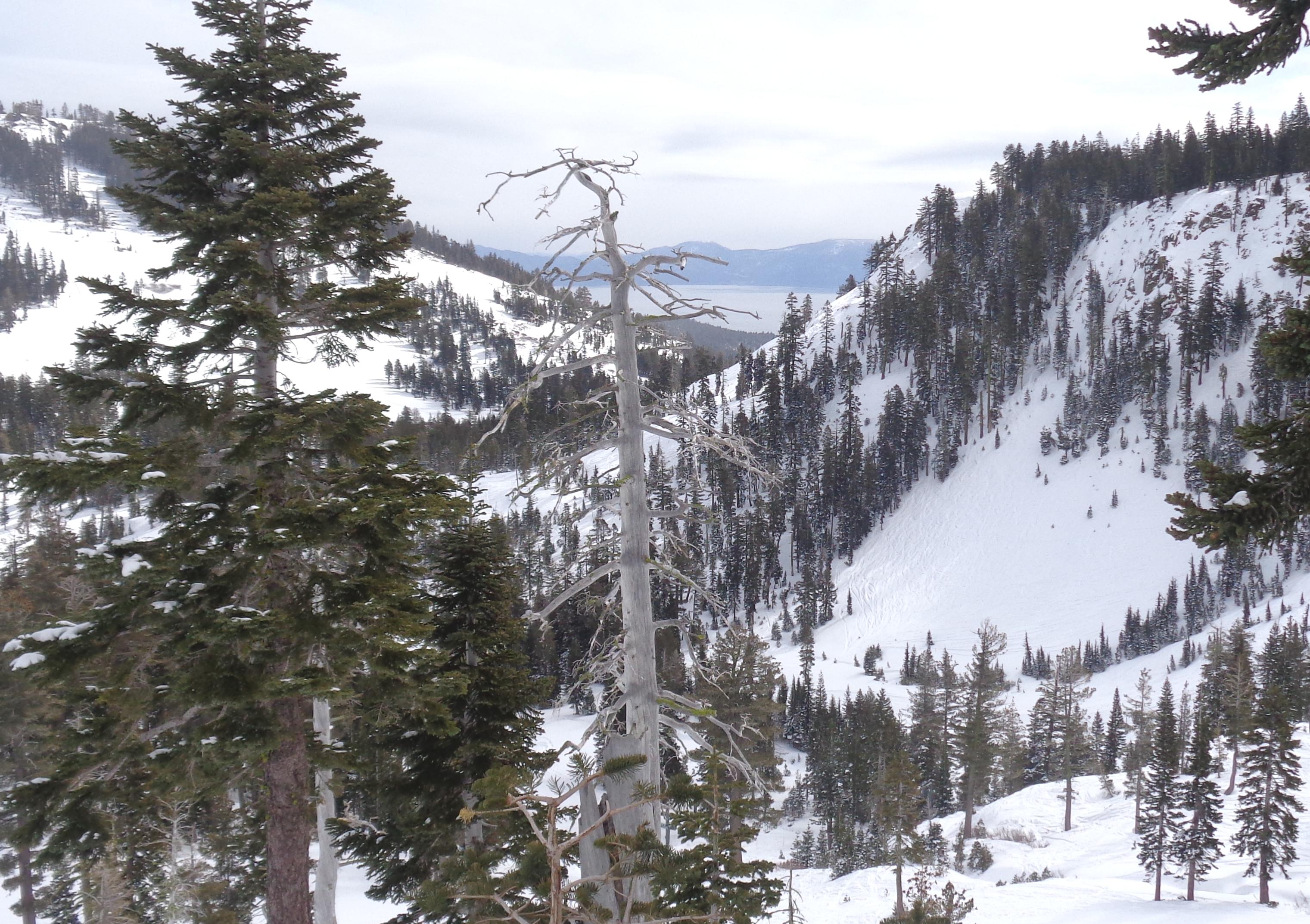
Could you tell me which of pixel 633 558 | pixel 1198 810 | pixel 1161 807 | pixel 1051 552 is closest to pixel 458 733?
pixel 633 558

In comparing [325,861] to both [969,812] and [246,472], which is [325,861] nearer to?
[246,472]

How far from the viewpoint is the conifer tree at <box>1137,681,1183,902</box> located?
116ft

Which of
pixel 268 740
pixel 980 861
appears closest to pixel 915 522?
pixel 980 861

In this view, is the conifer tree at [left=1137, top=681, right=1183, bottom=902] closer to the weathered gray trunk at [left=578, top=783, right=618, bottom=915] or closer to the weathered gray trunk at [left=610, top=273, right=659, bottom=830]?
the weathered gray trunk at [left=578, top=783, right=618, bottom=915]

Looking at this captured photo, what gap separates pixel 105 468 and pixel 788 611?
356 ft

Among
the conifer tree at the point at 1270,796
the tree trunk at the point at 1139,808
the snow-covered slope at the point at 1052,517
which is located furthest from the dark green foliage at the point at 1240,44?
the snow-covered slope at the point at 1052,517

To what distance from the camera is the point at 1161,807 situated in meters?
35.7

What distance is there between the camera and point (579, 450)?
7070mm

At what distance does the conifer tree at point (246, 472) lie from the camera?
7355 millimetres

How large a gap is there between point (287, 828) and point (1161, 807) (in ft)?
138

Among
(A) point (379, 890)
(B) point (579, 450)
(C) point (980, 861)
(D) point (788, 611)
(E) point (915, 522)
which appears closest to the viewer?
(B) point (579, 450)

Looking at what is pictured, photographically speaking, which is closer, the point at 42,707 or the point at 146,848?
the point at 42,707

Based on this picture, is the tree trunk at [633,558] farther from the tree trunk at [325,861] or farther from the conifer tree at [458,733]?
the tree trunk at [325,861]

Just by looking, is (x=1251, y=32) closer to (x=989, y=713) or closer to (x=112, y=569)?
(x=112, y=569)
